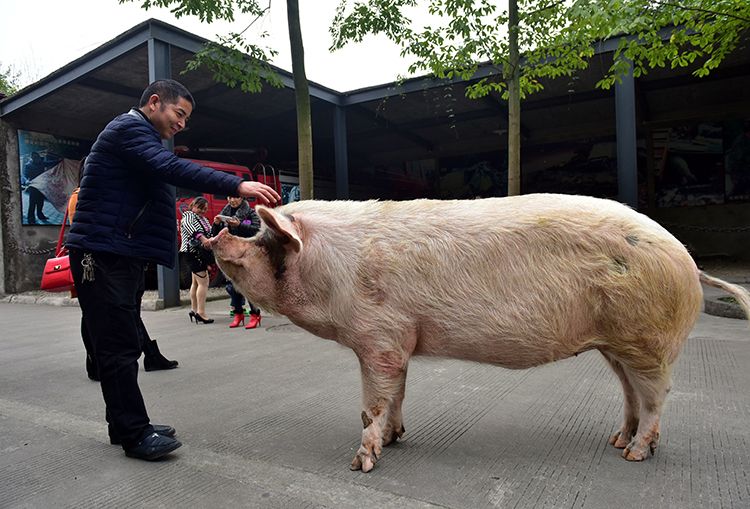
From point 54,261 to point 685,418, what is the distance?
668cm

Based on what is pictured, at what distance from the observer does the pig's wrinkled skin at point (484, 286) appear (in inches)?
89.7

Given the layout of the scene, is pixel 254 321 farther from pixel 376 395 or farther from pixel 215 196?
pixel 215 196

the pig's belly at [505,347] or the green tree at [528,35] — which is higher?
the green tree at [528,35]

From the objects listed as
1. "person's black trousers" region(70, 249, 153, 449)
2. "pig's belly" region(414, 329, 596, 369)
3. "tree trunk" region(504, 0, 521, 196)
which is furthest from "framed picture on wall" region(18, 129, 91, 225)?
"pig's belly" region(414, 329, 596, 369)

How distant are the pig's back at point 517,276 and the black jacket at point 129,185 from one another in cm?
75

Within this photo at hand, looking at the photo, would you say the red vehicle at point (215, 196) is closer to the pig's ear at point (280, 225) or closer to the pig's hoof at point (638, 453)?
the pig's ear at point (280, 225)

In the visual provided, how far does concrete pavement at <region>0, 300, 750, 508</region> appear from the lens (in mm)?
2191

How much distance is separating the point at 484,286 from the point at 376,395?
2.44 feet

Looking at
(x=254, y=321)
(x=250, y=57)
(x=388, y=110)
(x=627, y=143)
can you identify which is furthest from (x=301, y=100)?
(x=388, y=110)

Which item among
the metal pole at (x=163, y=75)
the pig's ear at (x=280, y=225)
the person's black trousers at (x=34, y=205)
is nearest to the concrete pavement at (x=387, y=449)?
Result: the pig's ear at (x=280, y=225)

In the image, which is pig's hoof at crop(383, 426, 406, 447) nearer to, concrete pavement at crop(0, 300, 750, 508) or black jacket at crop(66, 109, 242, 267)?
concrete pavement at crop(0, 300, 750, 508)

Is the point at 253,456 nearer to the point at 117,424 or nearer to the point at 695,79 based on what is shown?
the point at 117,424

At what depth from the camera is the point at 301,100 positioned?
689cm

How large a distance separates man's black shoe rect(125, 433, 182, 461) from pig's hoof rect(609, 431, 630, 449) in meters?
2.30
